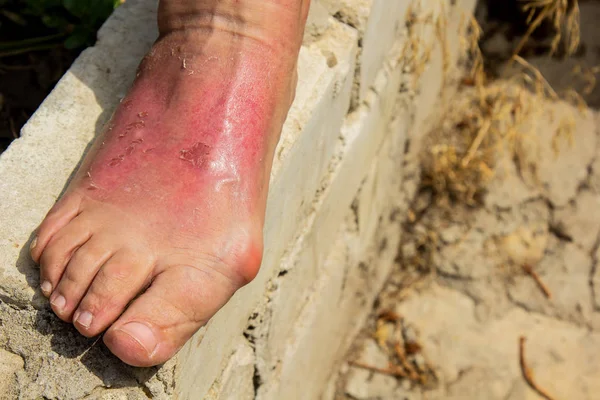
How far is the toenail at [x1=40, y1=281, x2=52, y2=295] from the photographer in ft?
3.25

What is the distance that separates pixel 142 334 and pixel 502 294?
73.0 inches

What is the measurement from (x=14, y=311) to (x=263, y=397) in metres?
0.72

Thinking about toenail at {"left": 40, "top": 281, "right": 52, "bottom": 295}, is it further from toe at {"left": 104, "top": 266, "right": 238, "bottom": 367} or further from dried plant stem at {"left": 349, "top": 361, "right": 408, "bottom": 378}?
dried plant stem at {"left": 349, "top": 361, "right": 408, "bottom": 378}

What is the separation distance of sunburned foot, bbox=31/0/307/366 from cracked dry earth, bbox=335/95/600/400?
4.63 feet

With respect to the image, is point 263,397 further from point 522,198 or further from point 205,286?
point 522,198

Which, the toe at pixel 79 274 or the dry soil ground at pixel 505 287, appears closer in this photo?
the toe at pixel 79 274

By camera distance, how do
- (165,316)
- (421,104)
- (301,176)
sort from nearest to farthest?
1. (165,316)
2. (301,176)
3. (421,104)

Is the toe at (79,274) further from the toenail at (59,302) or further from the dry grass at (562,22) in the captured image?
the dry grass at (562,22)

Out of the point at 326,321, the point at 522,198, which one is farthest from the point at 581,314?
the point at 326,321

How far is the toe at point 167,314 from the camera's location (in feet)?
3.11

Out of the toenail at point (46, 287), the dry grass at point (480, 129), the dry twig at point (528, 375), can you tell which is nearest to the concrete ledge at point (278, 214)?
the toenail at point (46, 287)

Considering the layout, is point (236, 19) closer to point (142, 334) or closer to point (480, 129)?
point (142, 334)

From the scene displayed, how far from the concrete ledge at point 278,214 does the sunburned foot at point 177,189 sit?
0.21 feet

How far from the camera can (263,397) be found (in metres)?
1.60
